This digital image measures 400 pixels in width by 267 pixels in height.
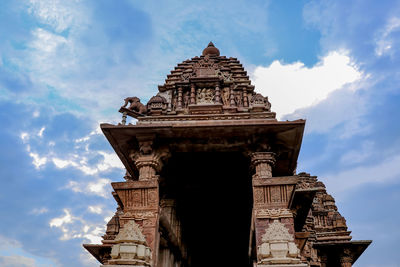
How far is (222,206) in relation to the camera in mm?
15141

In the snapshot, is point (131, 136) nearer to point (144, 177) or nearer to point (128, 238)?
point (144, 177)

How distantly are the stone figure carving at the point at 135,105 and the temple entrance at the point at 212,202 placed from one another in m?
1.74

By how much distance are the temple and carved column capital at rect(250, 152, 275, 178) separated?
26mm

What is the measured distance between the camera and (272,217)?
828cm

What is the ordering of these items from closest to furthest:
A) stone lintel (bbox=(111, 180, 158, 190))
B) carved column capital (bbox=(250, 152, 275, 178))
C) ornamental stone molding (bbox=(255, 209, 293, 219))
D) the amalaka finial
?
ornamental stone molding (bbox=(255, 209, 293, 219)), stone lintel (bbox=(111, 180, 158, 190)), carved column capital (bbox=(250, 152, 275, 178)), the amalaka finial

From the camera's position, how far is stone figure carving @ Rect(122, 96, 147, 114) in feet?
36.3

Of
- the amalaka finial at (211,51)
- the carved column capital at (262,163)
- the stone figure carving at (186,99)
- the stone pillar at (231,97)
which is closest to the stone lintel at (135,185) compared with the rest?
the carved column capital at (262,163)

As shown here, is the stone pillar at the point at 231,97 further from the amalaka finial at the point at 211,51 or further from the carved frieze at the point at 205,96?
the amalaka finial at the point at 211,51

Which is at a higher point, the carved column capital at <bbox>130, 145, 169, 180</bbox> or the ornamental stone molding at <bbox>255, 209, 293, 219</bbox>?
the carved column capital at <bbox>130, 145, 169, 180</bbox>

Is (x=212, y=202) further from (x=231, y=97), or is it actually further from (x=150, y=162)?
(x=150, y=162)

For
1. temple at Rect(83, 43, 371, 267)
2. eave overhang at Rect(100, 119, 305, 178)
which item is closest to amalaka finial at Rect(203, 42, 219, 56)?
temple at Rect(83, 43, 371, 267)

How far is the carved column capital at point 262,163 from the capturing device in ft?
29.3

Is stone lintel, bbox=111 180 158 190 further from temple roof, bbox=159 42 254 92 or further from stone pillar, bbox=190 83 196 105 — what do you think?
temple roof, bbox=159 42 254 92

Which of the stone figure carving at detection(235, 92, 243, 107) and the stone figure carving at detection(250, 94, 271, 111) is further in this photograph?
the stone figure carving at detection(235, 92, 243, 107)
